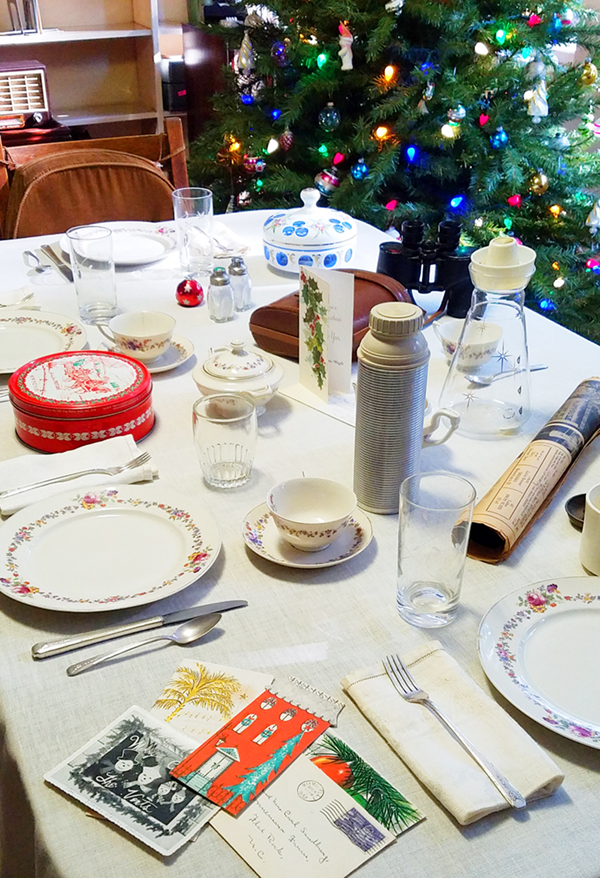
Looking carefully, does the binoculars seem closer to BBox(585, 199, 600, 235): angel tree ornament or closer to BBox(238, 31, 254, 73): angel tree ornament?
BBox(585, 199, 600, 235): angel tree ornament

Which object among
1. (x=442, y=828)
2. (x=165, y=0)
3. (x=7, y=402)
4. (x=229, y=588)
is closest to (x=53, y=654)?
(x=229, y=588)

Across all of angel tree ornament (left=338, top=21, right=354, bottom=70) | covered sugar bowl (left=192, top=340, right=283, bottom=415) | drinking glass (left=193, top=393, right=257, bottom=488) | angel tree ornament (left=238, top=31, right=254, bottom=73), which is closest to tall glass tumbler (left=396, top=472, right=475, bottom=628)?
drinking glass (left=193, top=393, right=257, bottom=488)

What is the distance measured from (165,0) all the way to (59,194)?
7.55 ft

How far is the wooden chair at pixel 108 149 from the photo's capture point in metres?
2.13

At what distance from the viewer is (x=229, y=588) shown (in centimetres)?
83

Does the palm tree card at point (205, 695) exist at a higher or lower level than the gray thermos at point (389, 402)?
lower

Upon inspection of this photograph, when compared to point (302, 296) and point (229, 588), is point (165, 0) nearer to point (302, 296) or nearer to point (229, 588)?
point (302, 296)

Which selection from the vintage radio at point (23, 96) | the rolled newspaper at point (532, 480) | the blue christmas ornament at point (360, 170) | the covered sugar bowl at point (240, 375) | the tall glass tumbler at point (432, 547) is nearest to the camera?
the tall glass tumbler at point (432, 547)

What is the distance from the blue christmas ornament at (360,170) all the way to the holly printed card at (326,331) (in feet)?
5.21

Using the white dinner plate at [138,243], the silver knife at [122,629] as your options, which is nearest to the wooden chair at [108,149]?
the white dinner plate at [138,243]

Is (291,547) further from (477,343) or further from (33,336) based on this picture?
(33,336)

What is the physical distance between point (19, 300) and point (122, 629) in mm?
900

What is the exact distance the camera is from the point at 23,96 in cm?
323

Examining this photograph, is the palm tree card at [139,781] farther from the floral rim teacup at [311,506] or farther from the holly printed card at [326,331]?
the holly printed card at [326,331]
